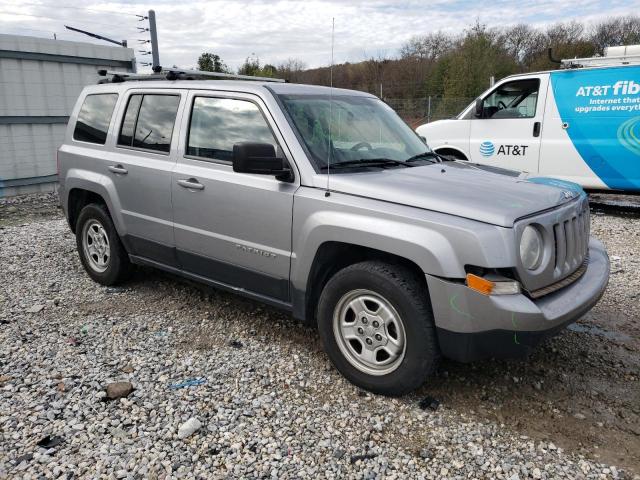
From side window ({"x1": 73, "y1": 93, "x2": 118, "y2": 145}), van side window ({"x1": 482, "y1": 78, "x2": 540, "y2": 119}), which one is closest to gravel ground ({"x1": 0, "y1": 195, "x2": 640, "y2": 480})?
side window ({"x1": 73, "y1": 93, "x2": 118, "y2": 145})

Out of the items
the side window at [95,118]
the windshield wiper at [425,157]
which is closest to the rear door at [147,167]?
the side window at [95,118]

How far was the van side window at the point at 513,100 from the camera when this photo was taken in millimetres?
8289

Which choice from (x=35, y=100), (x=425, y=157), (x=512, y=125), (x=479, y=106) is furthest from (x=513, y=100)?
(x=35, y=100)

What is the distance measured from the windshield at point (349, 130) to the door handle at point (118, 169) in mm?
1679

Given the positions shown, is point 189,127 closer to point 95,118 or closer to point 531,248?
point 95,118

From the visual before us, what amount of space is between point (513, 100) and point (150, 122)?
6.27m

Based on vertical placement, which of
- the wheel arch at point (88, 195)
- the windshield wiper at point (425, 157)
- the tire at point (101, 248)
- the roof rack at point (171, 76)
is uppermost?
the roof rack at point (171, 76)

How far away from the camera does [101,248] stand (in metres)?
5.13

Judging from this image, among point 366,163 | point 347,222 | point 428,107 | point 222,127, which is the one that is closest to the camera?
point 347,222

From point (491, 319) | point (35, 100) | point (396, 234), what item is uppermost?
point (35, 100)

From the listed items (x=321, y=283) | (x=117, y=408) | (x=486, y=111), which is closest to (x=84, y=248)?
(x=117, y=408)

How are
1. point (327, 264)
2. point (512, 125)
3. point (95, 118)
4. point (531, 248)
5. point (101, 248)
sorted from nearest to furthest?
point (531, 248), point (327, 264), point (95, 118), point (101, 248), point (512, 125)

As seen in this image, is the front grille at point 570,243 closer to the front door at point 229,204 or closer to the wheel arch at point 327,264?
the wheel arch at point 327,264

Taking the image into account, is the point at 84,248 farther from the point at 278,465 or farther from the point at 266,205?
the point at 278,465
